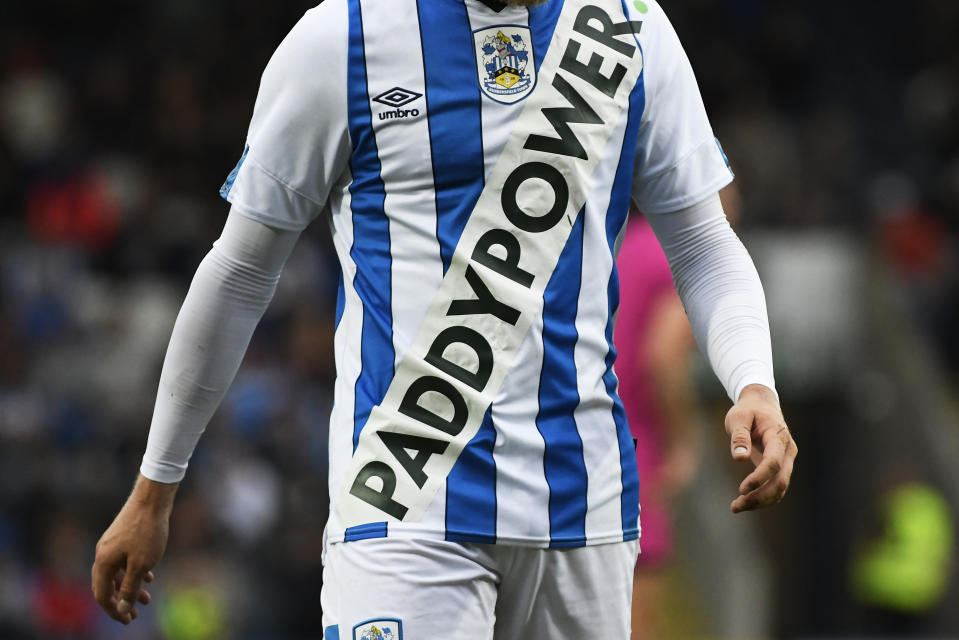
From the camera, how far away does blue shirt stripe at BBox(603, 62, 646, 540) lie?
237 centimetres

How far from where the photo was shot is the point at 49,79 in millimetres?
10297

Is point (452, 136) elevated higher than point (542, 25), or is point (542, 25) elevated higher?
point (542, 25)

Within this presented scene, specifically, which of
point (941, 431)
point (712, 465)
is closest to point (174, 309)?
point (712, 465)

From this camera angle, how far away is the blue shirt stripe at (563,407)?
7.39 feet

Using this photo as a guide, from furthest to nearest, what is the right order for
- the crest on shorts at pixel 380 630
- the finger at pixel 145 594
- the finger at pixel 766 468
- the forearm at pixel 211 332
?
the finger at pixel 145 594 < the forearm at pixel 211 332 < the crest on shorts at pixel 380 630 < the finger at pixel 766 468

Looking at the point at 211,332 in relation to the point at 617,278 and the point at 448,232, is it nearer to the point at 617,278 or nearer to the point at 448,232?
the point at 448,232

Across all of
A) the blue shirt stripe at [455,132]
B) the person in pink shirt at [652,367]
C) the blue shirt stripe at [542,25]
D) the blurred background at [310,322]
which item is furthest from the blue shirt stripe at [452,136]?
the blurred background at [310,322]

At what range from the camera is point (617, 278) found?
2.39m

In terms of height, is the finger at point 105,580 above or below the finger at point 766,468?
below

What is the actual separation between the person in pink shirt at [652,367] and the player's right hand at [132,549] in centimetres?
177

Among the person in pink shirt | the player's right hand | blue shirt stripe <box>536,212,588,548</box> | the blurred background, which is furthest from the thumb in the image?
the blurred background

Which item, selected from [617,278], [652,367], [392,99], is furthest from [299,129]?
[652,367]

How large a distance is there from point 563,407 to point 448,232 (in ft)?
1.09

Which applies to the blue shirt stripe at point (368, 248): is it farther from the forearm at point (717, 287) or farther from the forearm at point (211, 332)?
the forearm at point (717, 287)
